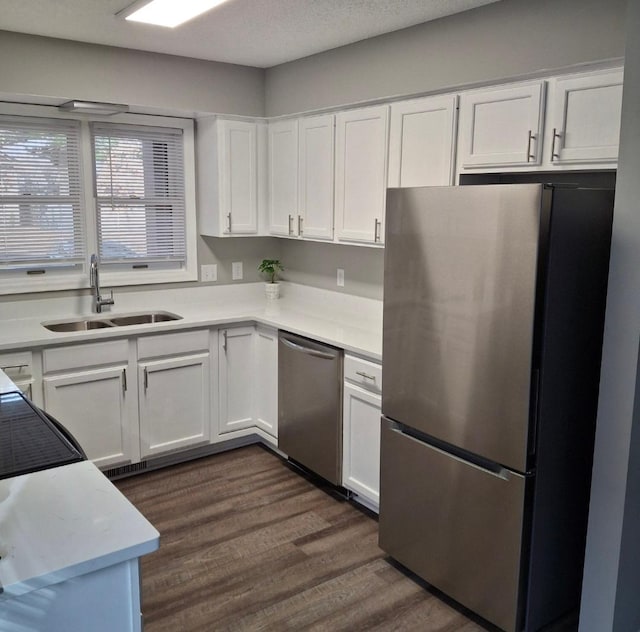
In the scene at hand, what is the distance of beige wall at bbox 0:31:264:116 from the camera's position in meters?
3.34

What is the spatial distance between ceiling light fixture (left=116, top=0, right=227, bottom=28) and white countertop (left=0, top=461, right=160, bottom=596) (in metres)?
2.02

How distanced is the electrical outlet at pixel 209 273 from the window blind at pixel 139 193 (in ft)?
0.50

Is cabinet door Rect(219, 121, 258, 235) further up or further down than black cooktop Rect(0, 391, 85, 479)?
further up

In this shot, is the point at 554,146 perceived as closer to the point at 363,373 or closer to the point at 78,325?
the point at 363,373

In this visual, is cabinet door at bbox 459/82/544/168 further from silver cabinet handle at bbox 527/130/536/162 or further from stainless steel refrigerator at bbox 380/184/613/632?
stainless steel refrigerator at bbox 380/184/613/632

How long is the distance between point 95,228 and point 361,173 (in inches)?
66.7

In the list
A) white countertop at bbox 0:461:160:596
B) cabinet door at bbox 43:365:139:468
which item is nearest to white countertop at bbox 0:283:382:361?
cabinet door at bbox 43:365:139:468

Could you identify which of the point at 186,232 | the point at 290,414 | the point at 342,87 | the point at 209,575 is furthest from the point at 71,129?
the point at 209,575

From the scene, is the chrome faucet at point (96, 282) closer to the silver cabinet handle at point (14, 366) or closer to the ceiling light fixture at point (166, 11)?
the silver cabinet handle at point (14, 366)

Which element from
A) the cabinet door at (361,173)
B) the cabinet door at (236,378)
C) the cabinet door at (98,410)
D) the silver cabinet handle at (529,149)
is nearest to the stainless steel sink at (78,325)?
the cabinet door at (98,410)

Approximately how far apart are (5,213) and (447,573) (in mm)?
2986

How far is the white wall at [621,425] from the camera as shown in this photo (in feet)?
6.45

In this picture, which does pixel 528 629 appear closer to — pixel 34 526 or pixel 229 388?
pixel 34 526

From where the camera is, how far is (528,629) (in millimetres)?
2275
